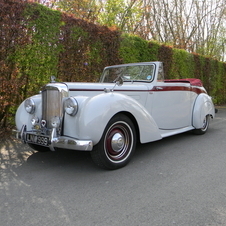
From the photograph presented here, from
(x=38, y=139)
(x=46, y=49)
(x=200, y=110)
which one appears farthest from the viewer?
(x=46, y=49)

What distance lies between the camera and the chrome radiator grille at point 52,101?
3105 millimetres

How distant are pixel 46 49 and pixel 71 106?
120 inches

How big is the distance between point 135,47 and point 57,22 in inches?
127

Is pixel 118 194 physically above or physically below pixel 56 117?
below

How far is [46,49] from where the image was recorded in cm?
539

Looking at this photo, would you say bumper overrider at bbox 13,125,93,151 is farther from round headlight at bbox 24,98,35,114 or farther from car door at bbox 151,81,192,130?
car door at bbox 151,81,192,130

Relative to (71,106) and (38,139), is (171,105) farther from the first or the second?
(38,139)

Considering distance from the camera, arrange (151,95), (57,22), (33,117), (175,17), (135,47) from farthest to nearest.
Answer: (175,17)
(135,47)
(57,22)
(151,95)
(33,117)

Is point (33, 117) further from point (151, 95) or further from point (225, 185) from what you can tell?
point (225, 185)

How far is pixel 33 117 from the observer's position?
3367 mm

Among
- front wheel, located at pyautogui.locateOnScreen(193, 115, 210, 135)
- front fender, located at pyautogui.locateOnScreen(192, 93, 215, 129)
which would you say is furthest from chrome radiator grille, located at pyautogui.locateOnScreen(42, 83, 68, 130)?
front wheel, located at pyautogui.locateOnScreen(193, 115, 210, 135)

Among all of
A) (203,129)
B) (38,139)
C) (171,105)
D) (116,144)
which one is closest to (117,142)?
(116,144)

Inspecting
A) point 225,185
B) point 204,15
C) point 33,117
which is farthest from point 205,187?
point 204,15

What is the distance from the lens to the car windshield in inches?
169
